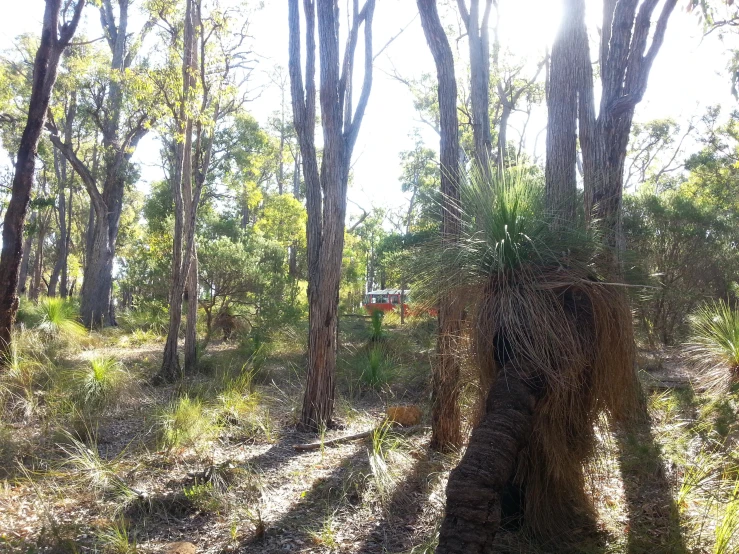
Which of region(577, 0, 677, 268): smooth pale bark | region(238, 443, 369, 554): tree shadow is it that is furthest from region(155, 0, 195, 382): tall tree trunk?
region(577, 0, 677, 268): smooth pale bark

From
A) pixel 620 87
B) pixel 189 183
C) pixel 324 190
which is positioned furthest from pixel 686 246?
pixel 189 183

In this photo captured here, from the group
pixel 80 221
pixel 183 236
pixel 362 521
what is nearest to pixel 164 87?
pixel 183 236

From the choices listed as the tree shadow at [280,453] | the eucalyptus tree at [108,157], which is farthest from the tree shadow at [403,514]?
the eucalyptus tree at [108,157]

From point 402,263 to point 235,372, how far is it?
6343mm

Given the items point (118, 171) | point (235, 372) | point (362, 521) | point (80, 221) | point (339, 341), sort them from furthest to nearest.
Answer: point (80, 221)
point (118, 171)
point (339, 341)
point (235, 372)
point (362, 521)

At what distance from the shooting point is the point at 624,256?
13.8 feet

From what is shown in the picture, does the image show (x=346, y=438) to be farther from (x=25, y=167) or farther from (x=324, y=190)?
(x=25, y=167)

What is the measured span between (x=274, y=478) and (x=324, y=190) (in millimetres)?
3643

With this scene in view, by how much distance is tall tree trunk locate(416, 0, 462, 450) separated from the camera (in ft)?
14.9

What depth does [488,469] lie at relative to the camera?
3.24 m

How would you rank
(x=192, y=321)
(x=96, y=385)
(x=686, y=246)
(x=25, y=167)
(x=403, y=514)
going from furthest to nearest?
(x=686, y=246) < (x=192, y=321) < (x=25, y=167) < (x=96, y=385) < (x=403, y=514)

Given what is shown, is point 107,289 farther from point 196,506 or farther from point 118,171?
point 196,506

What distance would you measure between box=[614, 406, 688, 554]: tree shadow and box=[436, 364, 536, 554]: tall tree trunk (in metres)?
1.14

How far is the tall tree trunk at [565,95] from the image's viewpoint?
5898 mm
